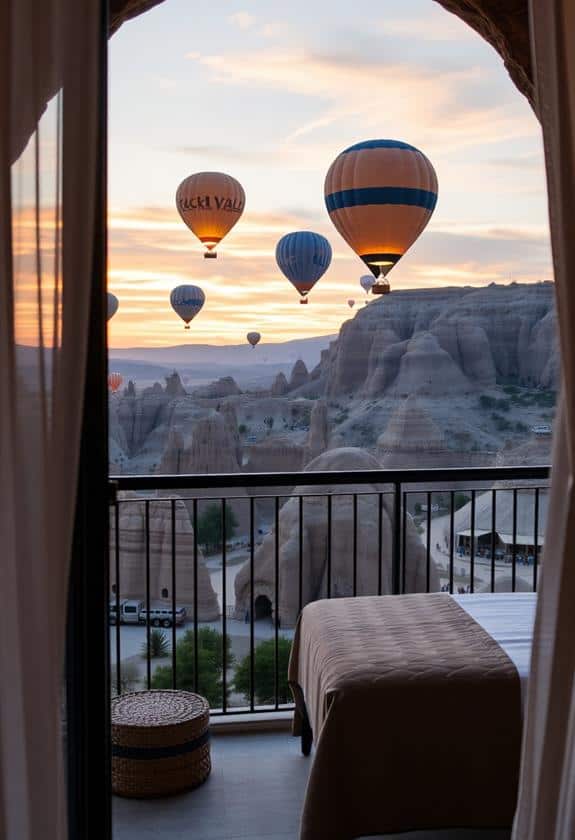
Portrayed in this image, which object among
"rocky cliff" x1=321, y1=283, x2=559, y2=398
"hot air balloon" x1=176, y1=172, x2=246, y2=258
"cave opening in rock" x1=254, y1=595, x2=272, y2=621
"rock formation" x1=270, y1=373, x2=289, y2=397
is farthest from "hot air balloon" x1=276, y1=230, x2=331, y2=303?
"rock formation" x1=270, y1=373, x2=289, y2=397

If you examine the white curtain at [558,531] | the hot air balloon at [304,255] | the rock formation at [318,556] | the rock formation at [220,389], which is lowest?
the rock formation at [318,556]

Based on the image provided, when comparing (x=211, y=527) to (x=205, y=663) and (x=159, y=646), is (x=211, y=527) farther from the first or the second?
(x=159, y=646)

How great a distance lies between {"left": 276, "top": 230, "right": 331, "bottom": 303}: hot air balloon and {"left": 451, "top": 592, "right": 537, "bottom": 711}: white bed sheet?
12.4 metres

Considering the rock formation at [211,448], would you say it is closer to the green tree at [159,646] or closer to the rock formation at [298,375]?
the rock formation at [298,375]

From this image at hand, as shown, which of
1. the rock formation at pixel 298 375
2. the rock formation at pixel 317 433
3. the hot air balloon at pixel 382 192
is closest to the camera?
the hot air balloon at pixel 382 192

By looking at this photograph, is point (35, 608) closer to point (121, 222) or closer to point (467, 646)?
point (467, 646)

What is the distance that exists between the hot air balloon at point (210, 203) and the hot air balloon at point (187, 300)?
21.5ft

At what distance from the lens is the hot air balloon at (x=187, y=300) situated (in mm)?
20484

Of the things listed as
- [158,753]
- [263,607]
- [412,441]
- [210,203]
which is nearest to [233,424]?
[412,441]

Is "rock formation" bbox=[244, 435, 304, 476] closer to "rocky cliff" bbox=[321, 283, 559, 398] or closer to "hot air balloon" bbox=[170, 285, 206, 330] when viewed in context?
"rocky cliff" bbox=[321, 283, 559, 398]

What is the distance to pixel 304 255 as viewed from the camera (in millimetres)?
14930

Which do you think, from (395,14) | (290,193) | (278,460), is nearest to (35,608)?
(395,14)

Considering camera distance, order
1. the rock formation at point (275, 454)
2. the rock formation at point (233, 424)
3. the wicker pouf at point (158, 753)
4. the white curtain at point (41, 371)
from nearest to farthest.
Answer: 1. the white curtain at point (41, 371)
2. the wicker pouf at point (158, 753)
3. the rock formation at point (233, 424)
4. the rock formation at point (275, 454)

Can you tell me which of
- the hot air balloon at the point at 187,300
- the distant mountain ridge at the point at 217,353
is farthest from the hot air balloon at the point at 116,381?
the hot air balloon at the point at 187,300
